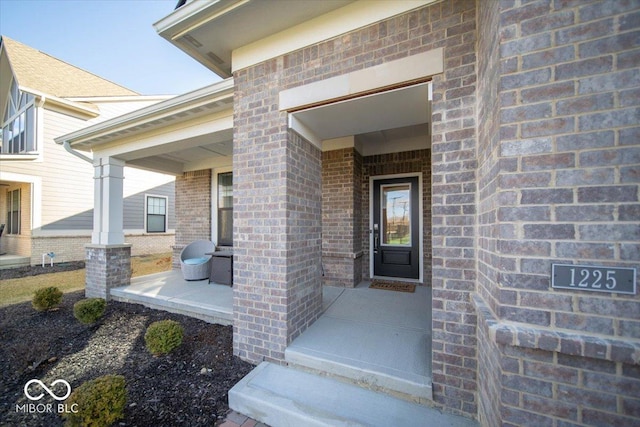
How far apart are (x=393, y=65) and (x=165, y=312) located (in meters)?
4.89

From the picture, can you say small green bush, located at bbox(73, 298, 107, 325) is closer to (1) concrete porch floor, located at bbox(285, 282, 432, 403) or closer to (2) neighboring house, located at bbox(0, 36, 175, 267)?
(1) concrete porch floor, located at bbox(285, 282, 432, 403)

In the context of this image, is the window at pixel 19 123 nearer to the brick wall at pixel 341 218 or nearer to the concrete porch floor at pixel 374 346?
the brick wall at pixel 341 218

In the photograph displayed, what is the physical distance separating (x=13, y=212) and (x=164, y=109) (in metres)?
11.7

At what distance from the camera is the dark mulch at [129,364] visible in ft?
6.98

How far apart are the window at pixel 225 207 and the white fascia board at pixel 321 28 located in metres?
4.16

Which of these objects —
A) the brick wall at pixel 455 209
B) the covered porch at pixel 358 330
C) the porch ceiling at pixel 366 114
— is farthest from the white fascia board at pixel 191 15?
the covered porch at pixel 358 330

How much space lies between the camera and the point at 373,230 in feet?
17.2

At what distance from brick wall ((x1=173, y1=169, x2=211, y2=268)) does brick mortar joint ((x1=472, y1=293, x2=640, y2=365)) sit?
6.70 meters

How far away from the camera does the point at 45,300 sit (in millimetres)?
4328

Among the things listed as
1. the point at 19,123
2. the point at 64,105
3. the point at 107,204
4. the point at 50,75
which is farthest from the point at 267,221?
the point at 19,123

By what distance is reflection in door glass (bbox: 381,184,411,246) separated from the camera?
503 centimetres

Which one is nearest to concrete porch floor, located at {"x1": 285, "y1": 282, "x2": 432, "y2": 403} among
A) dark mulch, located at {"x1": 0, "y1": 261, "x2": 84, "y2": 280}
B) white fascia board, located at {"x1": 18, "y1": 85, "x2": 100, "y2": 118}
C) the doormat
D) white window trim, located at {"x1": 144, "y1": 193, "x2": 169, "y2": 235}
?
the doormat

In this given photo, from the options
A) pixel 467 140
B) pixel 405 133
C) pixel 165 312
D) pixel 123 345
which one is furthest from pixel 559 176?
pixel 165 312

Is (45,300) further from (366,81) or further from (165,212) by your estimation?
(165,212)
